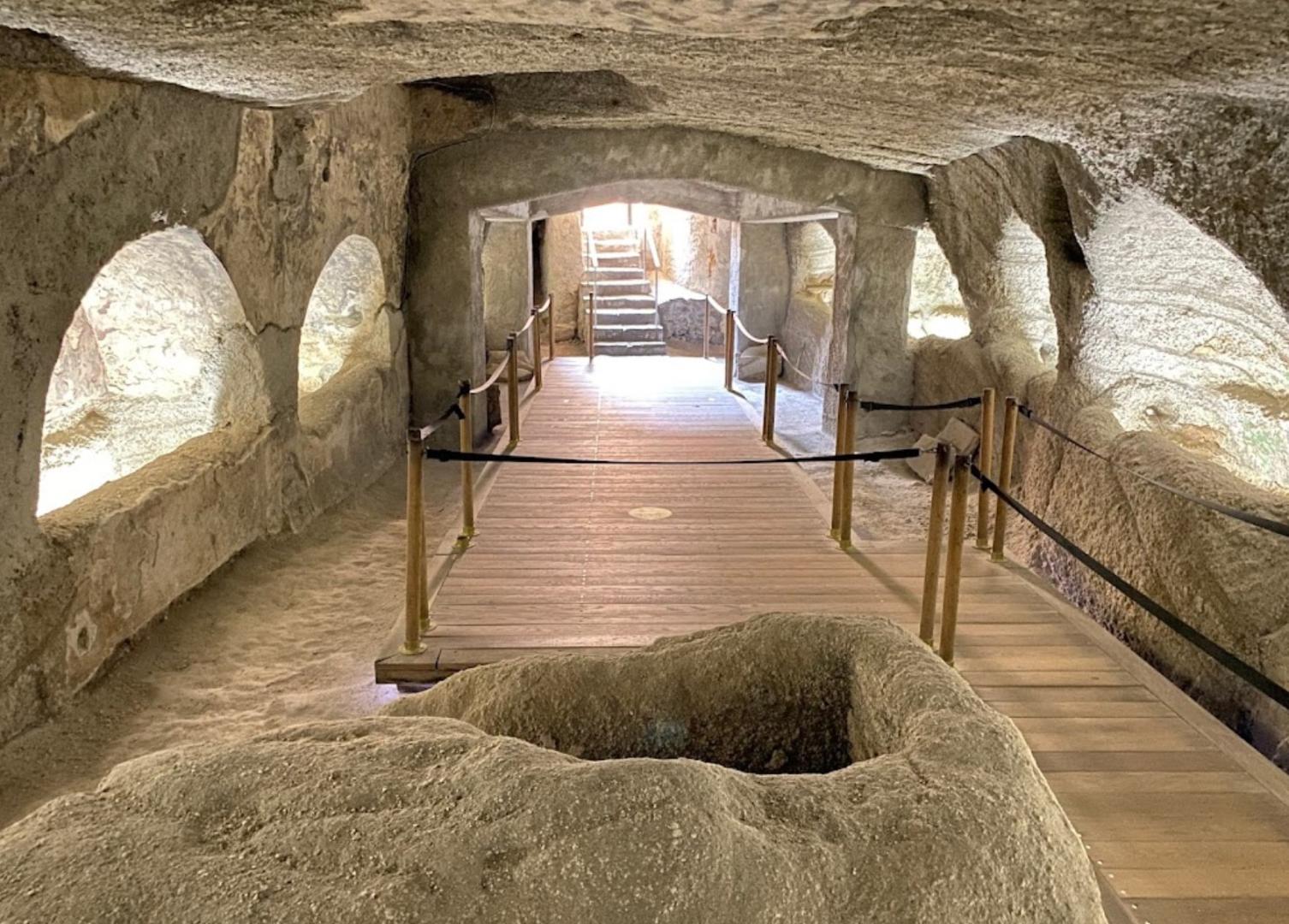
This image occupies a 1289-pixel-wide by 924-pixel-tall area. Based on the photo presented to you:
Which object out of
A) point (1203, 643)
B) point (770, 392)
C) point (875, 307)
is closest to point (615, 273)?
point (875, 307)

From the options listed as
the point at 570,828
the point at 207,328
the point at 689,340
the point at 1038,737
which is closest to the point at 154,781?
the point at 570,828

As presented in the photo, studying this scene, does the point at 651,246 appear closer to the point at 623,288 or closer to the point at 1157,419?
the point at 623,288

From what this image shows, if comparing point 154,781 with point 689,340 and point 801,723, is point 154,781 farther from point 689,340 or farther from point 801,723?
point 689,340

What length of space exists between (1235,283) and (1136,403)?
3.46 ft

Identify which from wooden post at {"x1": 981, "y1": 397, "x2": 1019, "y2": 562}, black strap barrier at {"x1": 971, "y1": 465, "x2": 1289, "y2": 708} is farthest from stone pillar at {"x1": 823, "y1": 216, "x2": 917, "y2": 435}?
black strap barrier at {"x1": 971, "y1": 465, "x2": 1289, "y2": 708}

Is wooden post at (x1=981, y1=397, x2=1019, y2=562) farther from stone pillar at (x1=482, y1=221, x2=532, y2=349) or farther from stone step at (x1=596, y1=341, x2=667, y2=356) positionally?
stone step at (x1=596, y1=341, x2=667, y2=356)

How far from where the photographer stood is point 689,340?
54.2 ft

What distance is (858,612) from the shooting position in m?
4.36

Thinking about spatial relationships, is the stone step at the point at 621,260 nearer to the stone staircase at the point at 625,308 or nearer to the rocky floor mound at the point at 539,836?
the stone staircase at the point at 625,308

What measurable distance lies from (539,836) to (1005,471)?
13.6ft

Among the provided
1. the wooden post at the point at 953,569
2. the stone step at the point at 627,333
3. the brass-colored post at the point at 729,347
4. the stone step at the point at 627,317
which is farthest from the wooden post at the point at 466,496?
the stone step at the point at 627,317

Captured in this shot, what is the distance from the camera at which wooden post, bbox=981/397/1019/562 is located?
488cm

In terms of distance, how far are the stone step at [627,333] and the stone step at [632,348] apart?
0.16 feet

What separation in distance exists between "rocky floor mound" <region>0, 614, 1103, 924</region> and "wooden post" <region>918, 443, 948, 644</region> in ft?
7.19
